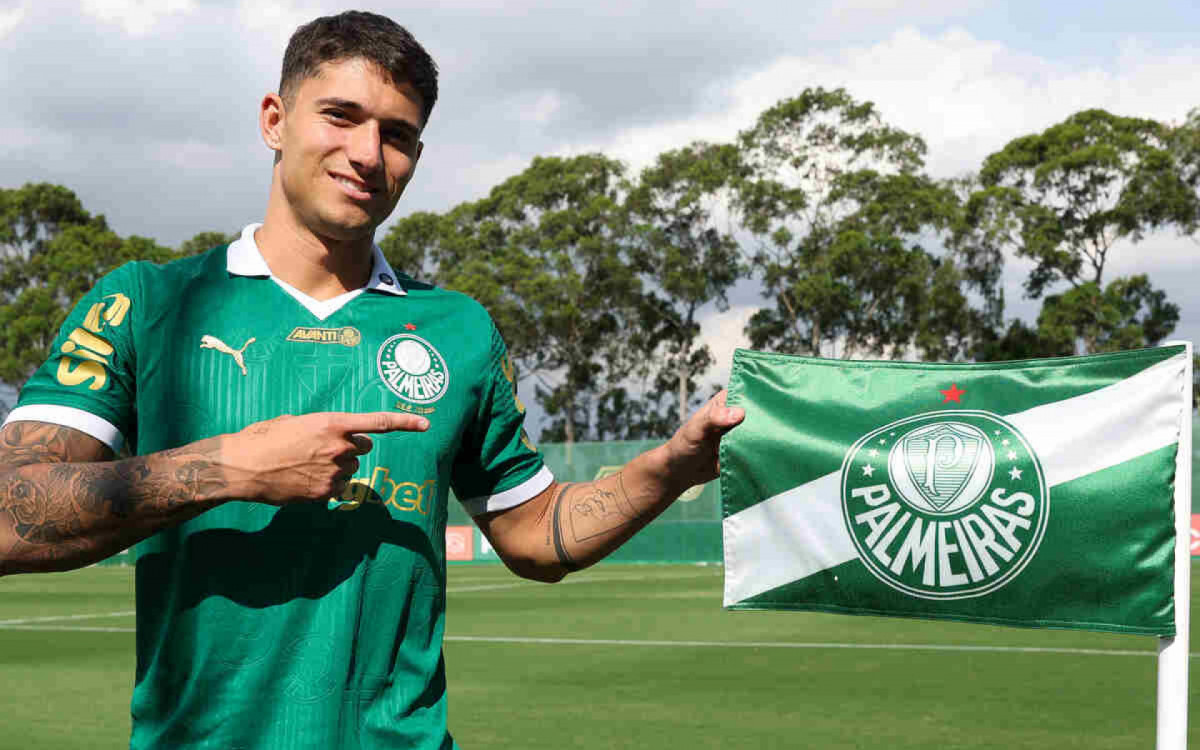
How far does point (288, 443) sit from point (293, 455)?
0.7 inches

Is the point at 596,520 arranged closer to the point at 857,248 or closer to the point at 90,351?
the point at 90,351

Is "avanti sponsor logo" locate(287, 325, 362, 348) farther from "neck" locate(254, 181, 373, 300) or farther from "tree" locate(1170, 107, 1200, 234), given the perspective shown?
"tree" locate(1170, 107, 1200, 234)

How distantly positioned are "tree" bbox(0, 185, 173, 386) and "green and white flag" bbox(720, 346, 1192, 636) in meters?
44.7

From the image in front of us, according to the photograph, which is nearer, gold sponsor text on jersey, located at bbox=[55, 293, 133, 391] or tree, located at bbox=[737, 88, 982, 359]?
gold sponsor text on jersey, located at bbox=[55, 293, 133, 391]

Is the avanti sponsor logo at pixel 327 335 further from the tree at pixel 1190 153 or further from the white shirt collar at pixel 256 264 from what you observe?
the tree at pixel 1190 153

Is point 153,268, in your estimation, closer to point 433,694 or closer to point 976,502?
point 433,694

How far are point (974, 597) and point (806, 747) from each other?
10.6 ft

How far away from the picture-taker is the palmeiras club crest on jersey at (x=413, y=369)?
7.56ft

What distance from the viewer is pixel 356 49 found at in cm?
230

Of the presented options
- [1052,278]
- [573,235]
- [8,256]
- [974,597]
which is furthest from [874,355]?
[974,597]

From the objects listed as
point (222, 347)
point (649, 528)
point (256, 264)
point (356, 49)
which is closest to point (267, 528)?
point (222, 347)

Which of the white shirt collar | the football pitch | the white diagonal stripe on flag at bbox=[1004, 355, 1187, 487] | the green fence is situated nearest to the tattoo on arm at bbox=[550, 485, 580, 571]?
the white shirt collar

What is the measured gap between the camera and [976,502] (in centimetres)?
386

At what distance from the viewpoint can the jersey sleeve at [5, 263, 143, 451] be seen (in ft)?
6.76
